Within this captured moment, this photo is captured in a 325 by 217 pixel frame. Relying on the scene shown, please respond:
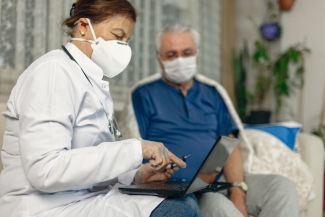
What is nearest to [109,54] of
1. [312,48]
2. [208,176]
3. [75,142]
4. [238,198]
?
[75,142]

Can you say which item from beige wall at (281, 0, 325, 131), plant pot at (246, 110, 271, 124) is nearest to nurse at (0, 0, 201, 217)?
plant pot at (246, 110, 271, 124)

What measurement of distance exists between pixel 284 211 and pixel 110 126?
728mm

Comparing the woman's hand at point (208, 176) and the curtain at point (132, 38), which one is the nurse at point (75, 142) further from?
the woman's hand at point (208, 176)

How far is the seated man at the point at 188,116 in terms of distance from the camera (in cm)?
166

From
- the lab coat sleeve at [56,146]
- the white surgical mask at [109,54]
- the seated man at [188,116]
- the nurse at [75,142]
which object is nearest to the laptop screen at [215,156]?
the nurse at [75,142]

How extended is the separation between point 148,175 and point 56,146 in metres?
0.45

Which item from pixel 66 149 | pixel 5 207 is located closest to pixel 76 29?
pixel 66 149

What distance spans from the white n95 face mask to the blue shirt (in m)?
0.05

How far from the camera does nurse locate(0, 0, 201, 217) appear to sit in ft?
2.97

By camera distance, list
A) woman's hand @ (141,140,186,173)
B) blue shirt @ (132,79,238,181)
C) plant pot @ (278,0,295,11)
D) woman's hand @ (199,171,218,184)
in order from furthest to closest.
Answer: plant pot @ (278,0,295,11)
blue shirt @ (132,79,238,181)
woman's hand @ (199,171,218,184)
woman's hand @ (141,140,186,173)

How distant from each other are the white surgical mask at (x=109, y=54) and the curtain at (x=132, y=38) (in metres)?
0.20

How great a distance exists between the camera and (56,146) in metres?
0.91

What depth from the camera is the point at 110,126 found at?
117cm

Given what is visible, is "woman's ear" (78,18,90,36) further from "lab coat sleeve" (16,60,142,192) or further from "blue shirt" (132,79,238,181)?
"blue shirt" (132,79,238,181)
